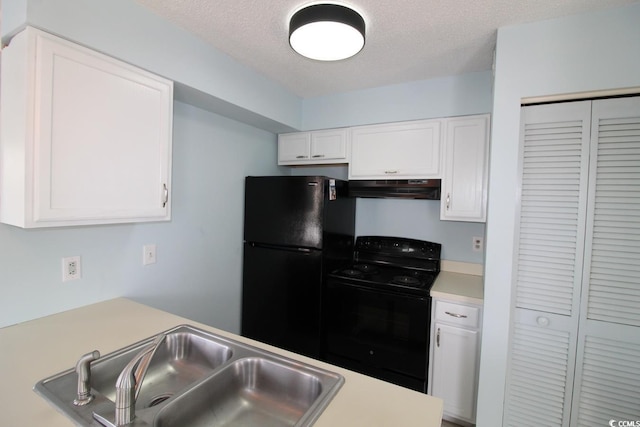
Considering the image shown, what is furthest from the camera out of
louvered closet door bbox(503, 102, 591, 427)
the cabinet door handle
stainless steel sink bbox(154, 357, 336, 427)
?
the cabinet door handle

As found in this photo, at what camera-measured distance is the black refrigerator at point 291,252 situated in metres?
2.21

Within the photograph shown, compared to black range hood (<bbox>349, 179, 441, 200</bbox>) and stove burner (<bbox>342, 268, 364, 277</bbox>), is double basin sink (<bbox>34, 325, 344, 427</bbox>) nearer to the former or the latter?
stove burner (<bbox>342, 268, 364, 277</bbox>)

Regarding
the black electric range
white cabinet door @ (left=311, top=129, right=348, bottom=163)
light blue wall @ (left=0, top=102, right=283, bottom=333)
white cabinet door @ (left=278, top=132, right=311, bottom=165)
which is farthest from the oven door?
Answer: white cabinet door @ (left=278, top=132, right=311, bottom=165)

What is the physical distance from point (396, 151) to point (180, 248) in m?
1.80

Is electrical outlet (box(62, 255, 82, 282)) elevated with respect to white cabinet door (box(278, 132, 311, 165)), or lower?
lower

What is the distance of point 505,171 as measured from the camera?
1.49 metres

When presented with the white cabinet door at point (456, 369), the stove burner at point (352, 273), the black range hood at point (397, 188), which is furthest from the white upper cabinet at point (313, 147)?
the white cabinet door at point (456, 369)

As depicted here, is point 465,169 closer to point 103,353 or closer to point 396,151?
point 396,151

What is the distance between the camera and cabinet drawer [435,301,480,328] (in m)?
1.81

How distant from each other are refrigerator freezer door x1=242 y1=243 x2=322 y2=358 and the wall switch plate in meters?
0.80

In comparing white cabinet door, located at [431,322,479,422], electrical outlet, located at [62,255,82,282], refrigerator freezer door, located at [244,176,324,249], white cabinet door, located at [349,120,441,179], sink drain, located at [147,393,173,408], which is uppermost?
white cabinet door, located at [349,120,441,179]

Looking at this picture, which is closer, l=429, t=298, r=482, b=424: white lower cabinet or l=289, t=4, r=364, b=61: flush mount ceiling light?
l=289, t=4, r=364, b=61: flush mount ceiling light

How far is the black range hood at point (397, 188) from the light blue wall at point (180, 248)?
3.07ft

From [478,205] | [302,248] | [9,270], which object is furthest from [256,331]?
[478,205]
